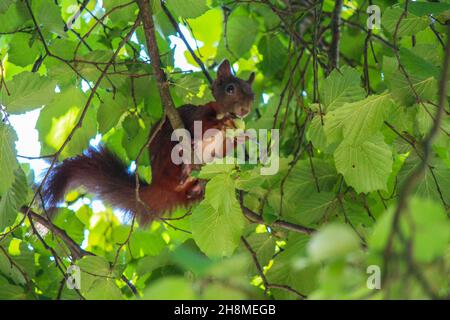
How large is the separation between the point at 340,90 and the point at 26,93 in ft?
2.57

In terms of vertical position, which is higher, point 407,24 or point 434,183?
point 407,24

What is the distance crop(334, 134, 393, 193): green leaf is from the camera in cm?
183

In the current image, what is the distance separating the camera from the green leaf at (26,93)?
168 cm

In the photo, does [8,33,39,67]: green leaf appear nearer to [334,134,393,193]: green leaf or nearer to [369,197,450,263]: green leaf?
[334,134,393,193]: green leaf

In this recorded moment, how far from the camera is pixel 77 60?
196cm

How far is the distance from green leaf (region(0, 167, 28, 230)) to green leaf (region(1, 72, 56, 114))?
21 centimetres

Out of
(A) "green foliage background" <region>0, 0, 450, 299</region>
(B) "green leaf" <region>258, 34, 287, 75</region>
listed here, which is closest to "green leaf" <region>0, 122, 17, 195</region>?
(A) "green foliage background" <region>0, 0, 450, 299</region>

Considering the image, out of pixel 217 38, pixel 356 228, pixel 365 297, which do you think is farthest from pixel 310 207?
pixel 217 38

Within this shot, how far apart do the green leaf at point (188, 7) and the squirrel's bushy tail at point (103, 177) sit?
921 mm

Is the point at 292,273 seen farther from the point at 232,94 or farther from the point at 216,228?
the point at 232,94

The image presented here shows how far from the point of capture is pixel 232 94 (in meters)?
2.90

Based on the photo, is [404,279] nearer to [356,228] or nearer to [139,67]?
[356,228]

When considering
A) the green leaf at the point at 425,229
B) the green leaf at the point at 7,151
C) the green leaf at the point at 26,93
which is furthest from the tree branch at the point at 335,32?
the green leaf at the point at 425,229

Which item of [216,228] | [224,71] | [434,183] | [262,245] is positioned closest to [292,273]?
[262,245]
